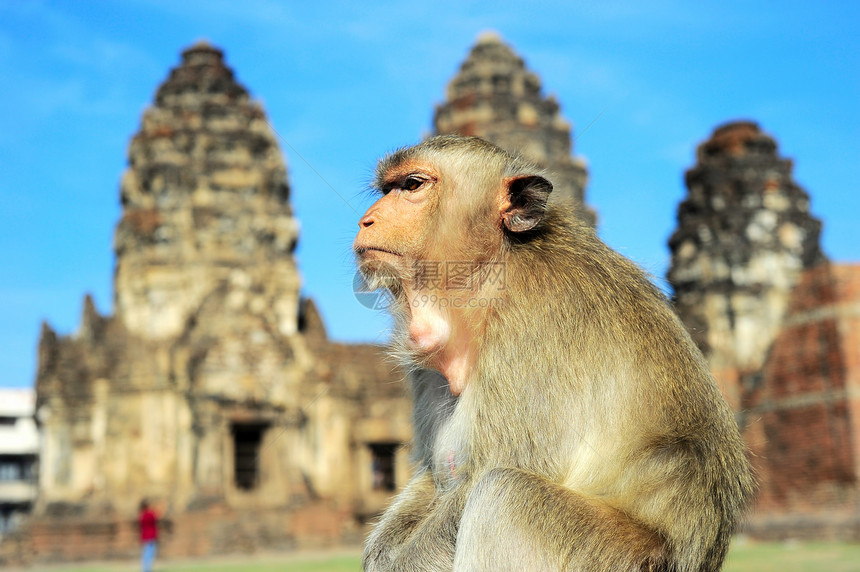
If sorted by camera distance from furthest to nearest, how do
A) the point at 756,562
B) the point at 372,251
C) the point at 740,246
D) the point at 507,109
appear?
the point at 507,109
the point at 740,246
the point at 756,562
the point at 372,251

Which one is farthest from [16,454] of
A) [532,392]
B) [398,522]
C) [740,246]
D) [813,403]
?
[532,392]

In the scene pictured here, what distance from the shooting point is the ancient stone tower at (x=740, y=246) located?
18266 millimetres

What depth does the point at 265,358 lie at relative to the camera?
2081 cm

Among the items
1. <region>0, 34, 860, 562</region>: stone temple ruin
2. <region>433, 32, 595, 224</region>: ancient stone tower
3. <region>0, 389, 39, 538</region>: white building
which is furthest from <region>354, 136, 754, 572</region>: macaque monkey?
<region>0, 389, 39, 538</region>: white building

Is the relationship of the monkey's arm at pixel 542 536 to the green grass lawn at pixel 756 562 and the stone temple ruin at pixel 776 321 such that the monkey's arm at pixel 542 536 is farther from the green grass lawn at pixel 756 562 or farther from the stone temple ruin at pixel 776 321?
the stone temple ruin at pixel 776 321

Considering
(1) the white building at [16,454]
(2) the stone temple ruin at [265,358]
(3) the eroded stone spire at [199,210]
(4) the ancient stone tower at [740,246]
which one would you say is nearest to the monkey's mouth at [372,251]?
(2) the stone temple ruin at [265,358]

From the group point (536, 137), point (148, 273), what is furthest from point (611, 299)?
point (536, 137)

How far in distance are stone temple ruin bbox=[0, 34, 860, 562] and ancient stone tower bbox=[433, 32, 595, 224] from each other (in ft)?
0.28

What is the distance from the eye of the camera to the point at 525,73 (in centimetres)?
2541

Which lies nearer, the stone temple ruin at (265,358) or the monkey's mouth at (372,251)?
the monkey's mouth at (372,251)

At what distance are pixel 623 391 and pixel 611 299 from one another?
31 centimetres

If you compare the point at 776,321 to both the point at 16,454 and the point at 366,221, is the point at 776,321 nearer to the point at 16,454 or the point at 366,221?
the point at 366,221

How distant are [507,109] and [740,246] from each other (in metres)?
7.97

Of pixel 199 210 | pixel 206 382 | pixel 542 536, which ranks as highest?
pixel 199 210
